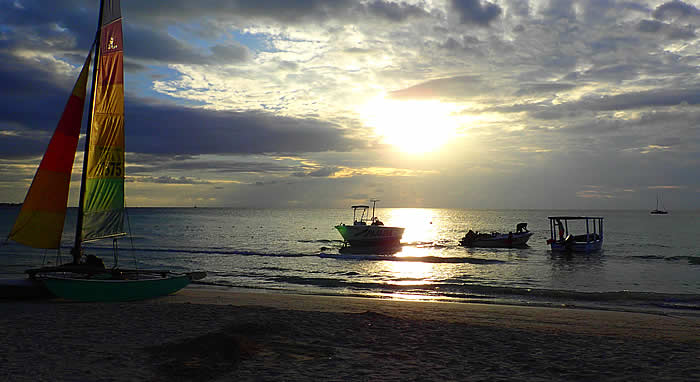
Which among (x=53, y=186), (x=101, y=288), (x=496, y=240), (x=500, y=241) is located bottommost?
(x=500, y=241)

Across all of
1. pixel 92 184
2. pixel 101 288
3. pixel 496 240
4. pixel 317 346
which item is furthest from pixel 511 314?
pixel 496 240

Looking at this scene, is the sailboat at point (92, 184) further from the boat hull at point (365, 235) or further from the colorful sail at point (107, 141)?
the boat hull at point (365, 235)

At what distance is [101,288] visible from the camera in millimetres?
16156

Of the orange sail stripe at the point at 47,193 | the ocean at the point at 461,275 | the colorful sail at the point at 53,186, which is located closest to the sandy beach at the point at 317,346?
the colorful sail at the point at 53,186

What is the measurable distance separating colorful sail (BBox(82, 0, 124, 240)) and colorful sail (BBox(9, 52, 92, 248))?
2.19 ft

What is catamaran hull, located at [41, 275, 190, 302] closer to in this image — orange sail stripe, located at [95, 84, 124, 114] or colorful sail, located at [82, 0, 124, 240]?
colorful sail, located at [82, 0, 124, 240]

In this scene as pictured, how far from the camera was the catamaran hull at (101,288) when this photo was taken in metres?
15.8

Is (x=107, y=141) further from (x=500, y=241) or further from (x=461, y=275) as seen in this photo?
(x=500, y=241)

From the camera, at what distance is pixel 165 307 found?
15.2m

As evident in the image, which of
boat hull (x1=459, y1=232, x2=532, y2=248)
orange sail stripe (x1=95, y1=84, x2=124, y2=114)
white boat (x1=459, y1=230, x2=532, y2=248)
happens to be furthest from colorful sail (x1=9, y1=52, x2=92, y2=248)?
boat hull (x1=459, y1=232, x2=532, y2=248)

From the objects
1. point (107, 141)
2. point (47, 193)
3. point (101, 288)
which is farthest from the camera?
point (101, 288)

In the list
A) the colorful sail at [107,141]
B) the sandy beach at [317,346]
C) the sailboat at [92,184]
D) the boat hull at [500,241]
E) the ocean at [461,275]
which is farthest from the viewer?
the boat hull at [500,241]

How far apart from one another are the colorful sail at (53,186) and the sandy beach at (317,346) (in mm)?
2410

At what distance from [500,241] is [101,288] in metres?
51.0
